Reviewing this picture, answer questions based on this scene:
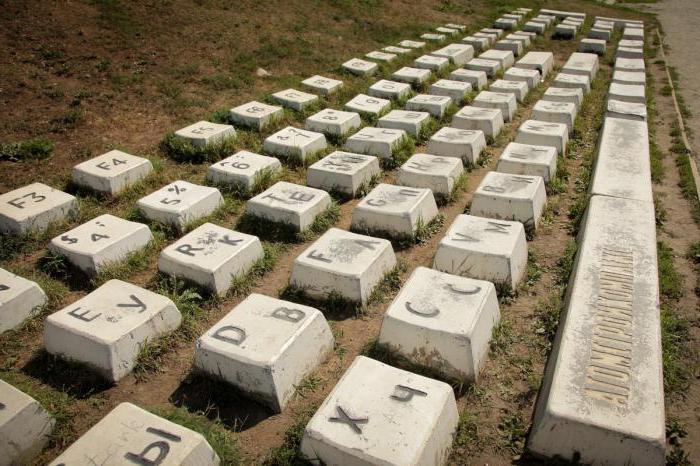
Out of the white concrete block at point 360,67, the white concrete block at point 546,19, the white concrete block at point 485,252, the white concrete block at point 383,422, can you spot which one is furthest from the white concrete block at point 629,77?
the white concrete block at point 383,422

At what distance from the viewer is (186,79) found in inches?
313

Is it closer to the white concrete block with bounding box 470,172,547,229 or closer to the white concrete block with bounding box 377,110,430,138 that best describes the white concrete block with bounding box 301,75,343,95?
the white concrete block with bounding box 377,110,430,138

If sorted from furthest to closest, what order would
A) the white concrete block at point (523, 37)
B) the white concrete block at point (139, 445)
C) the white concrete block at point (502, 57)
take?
the white concrete block at point (523, 37), the white concrete block at point (502, 57), the white concrete block at point (139, 445)

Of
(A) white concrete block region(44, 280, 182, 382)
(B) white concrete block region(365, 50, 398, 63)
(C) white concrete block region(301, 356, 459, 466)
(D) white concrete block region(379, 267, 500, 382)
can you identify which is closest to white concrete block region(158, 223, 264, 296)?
(A) white concrete block region(44, 280, 182, 382)

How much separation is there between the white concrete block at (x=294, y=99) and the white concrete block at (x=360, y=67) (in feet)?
5.10

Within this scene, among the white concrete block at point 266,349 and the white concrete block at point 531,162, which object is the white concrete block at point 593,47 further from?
the white concrete block at point 266,349

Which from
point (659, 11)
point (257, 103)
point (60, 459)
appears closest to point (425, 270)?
point (60, 459)

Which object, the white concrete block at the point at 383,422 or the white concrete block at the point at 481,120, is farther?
the white concrete block at the point at 481,120

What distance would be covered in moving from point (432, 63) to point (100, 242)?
6758 mm

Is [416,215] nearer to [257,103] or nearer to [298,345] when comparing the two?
[298,345]

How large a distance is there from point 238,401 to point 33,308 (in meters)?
1.78

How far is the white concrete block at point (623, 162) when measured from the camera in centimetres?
486

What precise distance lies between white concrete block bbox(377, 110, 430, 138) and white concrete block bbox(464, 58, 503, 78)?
2.71m

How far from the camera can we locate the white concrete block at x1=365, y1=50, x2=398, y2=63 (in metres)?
9.78
